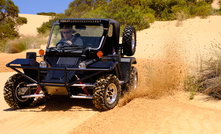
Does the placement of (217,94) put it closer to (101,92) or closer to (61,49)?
(101,92)

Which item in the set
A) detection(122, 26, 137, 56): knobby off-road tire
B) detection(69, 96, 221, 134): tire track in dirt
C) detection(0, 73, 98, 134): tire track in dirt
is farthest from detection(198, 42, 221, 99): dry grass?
detection(0, 73, 98, 134): tire track in dirt

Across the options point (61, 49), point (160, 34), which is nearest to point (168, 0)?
point (160, 34)

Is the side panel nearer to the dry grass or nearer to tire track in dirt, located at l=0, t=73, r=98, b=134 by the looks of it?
tire track in dirt, located at l=0, t=73, r=98, b=134

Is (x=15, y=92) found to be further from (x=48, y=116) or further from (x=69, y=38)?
(x=69, y=38)

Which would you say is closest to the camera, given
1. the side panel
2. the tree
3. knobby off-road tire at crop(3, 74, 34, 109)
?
knobby off-road tire at crop(3, 74, 34, 109)

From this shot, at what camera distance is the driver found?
739 centimetres

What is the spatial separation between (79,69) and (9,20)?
23.6m

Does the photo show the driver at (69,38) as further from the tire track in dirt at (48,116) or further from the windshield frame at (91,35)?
the tire track in dirt at (48,116)

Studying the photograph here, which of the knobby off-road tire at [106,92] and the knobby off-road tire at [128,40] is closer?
the knobby off-road tire at [106,92]

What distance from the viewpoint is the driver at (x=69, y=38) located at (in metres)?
7.39

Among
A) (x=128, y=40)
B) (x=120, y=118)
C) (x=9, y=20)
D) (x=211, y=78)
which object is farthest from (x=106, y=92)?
(x=9, y=20)

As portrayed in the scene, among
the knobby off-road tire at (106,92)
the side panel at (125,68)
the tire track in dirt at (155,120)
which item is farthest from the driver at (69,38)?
the tire track in dirt at (155,120)

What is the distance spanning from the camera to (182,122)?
5680mm

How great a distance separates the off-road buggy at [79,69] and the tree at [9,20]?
770 inches
